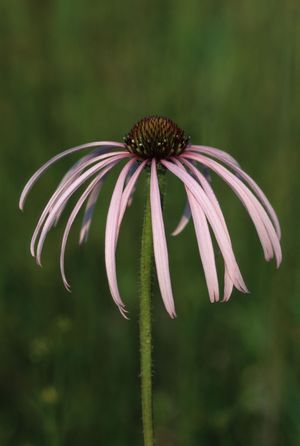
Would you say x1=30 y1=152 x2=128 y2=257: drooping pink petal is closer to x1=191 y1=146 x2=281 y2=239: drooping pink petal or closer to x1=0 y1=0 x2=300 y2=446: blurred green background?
x1=191 y1=146 x2=281 y2=239: drooping pink petal

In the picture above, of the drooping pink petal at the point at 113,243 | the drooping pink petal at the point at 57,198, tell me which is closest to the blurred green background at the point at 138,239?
the drooping pink petal at the point at 57,198

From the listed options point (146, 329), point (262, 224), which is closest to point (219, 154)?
point (262, 224)

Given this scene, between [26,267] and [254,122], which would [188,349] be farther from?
[254,122]

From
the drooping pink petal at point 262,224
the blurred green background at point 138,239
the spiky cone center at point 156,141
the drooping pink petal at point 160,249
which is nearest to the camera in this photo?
the drooping pink petal at point 160,249

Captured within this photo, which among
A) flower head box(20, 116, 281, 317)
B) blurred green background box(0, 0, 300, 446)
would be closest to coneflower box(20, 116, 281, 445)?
flower head box(20, 116, 281, 317)

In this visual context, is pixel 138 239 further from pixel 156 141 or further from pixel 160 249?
pixel 160 249

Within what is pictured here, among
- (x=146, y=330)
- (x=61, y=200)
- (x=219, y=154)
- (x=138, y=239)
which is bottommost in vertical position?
(x=146, y=330)

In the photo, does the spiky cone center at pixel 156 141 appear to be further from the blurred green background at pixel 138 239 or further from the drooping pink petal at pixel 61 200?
the blurred green background at pixel 138 239
